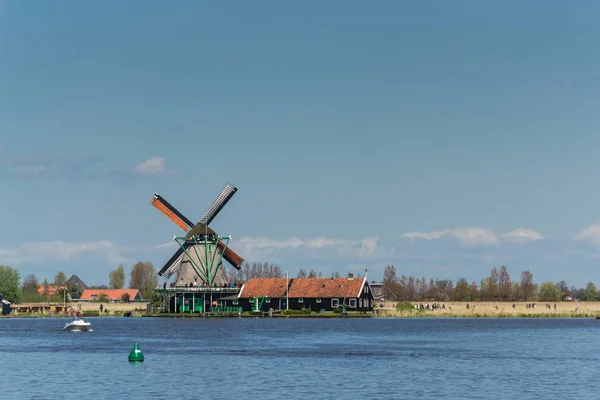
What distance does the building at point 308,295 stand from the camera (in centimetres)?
13588

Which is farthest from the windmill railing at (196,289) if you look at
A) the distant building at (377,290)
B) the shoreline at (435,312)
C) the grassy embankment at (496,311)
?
the distant building at (377,290)

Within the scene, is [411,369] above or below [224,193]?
below

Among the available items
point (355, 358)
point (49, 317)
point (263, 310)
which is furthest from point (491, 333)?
A: point (49, 317)

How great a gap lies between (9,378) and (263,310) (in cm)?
9033

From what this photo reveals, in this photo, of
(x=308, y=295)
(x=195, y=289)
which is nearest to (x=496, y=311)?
(x=308, y=295)

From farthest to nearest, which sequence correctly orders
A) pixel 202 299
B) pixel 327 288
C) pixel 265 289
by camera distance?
pixel 265 289 → pixel 202 299 → pixel 327 288

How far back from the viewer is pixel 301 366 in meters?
57.0

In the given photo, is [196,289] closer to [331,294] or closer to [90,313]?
[331,294]

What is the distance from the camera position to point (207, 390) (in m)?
46.4

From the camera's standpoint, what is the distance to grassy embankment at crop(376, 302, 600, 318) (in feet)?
462

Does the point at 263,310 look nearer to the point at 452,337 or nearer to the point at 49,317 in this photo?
the point at 49,317

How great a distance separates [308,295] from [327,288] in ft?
9.31

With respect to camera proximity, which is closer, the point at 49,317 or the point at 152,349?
the point at 152,349

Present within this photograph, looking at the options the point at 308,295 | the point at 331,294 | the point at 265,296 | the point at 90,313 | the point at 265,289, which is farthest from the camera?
the point at 90,313
